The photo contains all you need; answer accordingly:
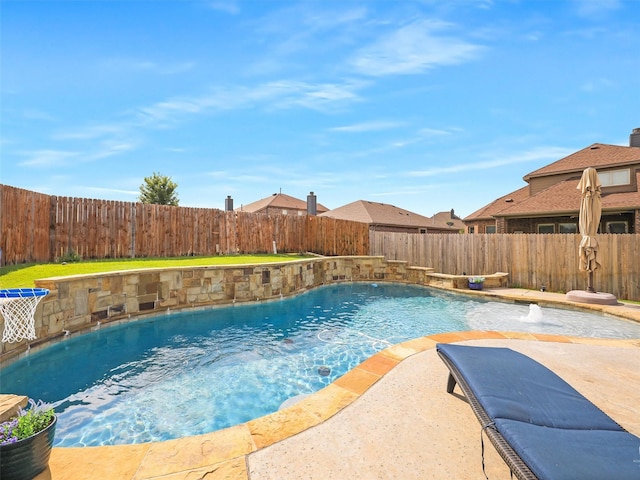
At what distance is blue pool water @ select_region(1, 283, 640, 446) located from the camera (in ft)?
11.7

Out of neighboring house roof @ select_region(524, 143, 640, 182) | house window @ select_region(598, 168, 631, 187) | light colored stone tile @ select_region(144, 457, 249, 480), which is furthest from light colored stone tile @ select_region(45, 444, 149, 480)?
house window @ select_region(598, 168, 631, 187)

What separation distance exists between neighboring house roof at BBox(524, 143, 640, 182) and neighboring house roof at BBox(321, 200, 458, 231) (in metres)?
10.3

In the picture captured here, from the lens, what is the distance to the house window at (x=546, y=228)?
49.1ft

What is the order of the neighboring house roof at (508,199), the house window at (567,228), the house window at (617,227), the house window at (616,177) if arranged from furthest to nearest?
the neighboring house roof at (508,199) → the house window at (567,228) → the house window at (616,177) → the house window at (617,227)

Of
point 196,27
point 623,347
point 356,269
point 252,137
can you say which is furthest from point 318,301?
point 252,137

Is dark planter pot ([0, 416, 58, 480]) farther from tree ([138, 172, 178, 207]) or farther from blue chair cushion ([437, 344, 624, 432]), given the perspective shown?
tree ([138, 172, 178, 207])

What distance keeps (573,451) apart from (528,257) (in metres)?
11.2

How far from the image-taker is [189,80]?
915 centimetres

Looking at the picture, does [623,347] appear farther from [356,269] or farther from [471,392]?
[356,269]

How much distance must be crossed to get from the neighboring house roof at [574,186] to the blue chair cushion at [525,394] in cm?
1469

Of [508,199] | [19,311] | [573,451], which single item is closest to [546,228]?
[508,199]

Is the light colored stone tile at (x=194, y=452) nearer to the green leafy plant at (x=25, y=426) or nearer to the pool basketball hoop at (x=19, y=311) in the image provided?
the green leafy plant at (x=25, y=426)

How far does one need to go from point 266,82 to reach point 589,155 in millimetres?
17717

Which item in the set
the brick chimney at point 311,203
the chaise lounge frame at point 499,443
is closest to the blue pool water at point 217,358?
the chaise lounge frame at point 499,443
